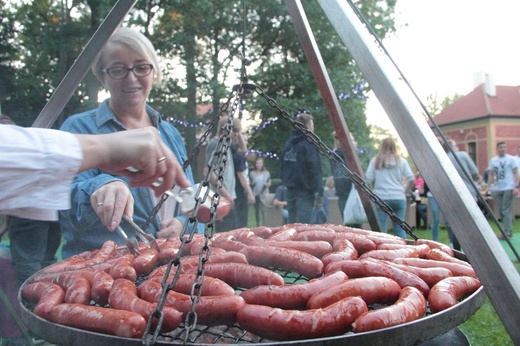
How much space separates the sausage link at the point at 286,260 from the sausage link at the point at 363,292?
253 mm

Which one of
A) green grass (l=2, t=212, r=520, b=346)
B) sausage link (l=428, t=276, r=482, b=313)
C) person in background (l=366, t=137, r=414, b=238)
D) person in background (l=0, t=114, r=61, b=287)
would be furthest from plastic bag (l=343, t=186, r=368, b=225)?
sausage link (l=428, t=276, r=482, b=313)

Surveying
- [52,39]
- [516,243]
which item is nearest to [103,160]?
[516,243]

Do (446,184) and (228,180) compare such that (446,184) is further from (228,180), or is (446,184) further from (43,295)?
(228,180)

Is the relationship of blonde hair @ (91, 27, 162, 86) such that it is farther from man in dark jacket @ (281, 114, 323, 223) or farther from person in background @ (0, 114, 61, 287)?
man in dark jacket @ (281, 114, 323, 223)

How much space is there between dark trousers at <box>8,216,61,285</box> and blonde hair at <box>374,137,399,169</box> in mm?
4869

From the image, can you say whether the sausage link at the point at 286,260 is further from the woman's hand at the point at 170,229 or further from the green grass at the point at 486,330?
the green grass at the point at 486,330

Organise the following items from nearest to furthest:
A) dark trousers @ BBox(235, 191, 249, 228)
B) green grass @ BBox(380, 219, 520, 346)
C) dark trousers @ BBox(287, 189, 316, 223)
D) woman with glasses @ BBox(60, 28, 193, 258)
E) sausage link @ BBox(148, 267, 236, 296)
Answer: sausage link @ BBox(148, 267, 236, 296) → woman with glasses @ BBox(60, 28, 193, 258) → green grass @ BBox(380, 219, 520, 346) → dark trousers @ BBox(287, 189, 316, 223) → dark trousers @ BBox(235, 191, 249, 228)

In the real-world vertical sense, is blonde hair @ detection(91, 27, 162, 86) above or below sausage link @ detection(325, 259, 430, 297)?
above

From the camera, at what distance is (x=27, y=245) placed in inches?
146

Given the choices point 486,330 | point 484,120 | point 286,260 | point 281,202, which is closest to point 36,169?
point 286,260

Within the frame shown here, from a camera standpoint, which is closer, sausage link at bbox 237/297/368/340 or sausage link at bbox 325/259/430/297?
sausage link at bbox 237/297/368/340

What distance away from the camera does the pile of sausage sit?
4.35ft

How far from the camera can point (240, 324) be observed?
54.4 inches

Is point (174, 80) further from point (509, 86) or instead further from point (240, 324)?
point (509, 86)
